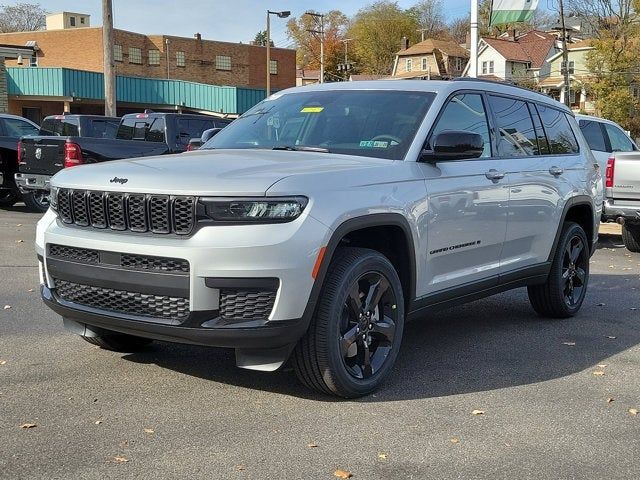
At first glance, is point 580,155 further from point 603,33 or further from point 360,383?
point 603,33

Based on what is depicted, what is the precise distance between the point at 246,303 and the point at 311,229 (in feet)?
1.67

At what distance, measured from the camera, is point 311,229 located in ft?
13.5

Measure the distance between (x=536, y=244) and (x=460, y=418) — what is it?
2507 millimetres

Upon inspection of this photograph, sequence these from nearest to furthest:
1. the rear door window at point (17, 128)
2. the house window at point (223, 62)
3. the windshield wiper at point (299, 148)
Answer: the windshield wiper at point (299, 148) → the rear door window at point (17, 128) → the house window at point (223, 62)

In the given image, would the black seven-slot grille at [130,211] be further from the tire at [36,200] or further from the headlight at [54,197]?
the tire at [36,200]

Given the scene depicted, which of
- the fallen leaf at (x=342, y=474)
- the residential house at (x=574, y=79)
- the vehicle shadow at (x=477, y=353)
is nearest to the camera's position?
the fallen leaf at (x=342, y=474)

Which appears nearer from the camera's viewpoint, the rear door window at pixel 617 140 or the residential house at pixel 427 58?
the rear door window at pixel 617 140

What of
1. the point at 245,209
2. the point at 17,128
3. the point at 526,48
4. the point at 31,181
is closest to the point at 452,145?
the point at 245,209

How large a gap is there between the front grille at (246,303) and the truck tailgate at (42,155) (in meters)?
9.80

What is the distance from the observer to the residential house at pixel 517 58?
77062 mm

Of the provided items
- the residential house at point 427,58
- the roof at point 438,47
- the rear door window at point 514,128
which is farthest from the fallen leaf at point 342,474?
the roof at point 438,47

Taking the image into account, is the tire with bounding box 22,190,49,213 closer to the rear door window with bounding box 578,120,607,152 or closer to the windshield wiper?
the rear door window with bounding box 578,120,607,152

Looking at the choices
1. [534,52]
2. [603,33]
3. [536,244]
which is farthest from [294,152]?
[534,52]

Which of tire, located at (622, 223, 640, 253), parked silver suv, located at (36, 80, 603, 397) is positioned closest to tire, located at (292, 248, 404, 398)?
parked silver suv, located at (36, 80, 603, 397)
